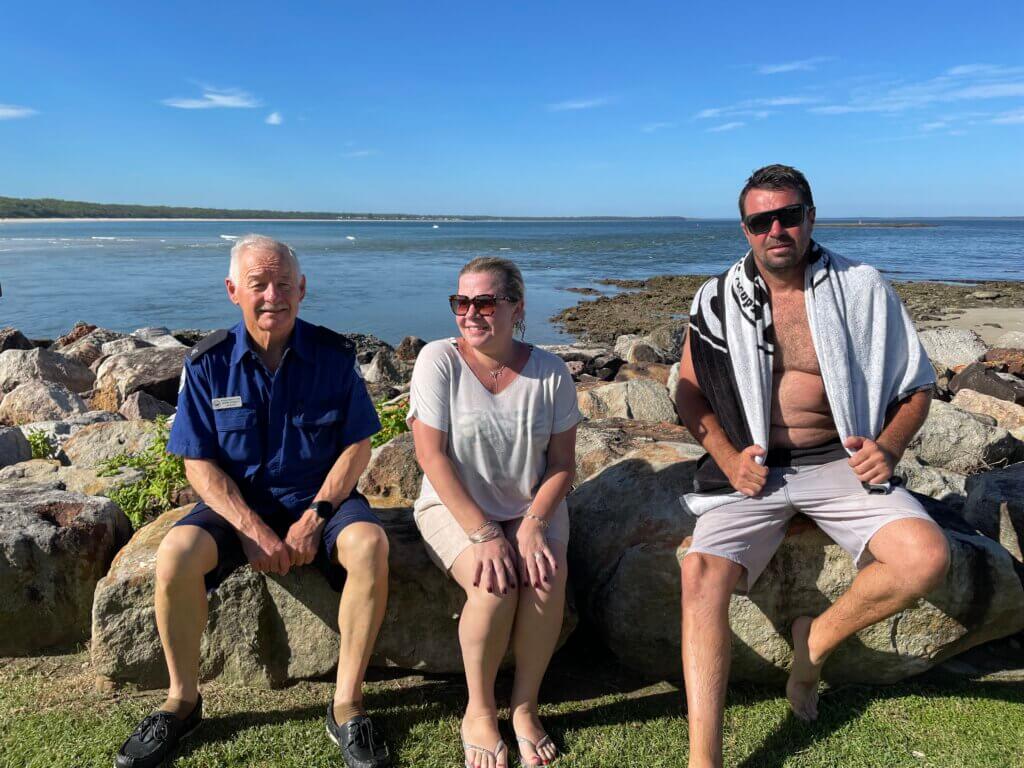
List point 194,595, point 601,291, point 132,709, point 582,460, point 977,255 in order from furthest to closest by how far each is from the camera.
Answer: point 977,255, point 601,291, point 582,460, point 132,709, point 194,595

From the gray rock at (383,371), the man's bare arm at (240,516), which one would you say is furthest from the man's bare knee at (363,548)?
the gray rock at (383,371)

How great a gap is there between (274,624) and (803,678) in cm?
241

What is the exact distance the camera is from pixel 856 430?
3.46 metres

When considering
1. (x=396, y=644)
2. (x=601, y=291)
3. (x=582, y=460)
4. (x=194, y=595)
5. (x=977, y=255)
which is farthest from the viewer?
(x=977, y=255)

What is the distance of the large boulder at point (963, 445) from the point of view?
6.19 metres

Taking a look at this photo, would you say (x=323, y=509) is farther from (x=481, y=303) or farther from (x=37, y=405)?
(x=37, y=405)

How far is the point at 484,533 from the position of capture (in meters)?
3.25

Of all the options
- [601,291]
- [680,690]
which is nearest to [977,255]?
[601,291]

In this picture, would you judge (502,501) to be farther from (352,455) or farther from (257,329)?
(257,329)

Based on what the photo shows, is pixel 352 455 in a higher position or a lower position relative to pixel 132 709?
higher

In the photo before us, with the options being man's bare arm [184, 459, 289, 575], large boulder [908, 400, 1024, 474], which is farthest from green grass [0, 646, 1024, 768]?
large boulder [908, 400, 1024, 474]

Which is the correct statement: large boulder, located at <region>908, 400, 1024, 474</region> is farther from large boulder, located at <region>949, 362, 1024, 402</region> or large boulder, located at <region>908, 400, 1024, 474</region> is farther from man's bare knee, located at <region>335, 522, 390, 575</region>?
man's bare knee, located at <region>335, 522, 390, 575</region>

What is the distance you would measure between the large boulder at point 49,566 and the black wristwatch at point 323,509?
1.31m

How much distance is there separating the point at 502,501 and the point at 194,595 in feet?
4.43
